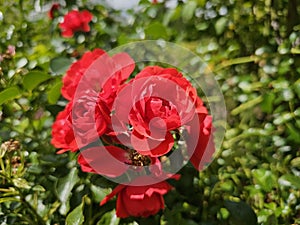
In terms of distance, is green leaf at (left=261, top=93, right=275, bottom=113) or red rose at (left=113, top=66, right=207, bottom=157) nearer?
red rose at (left=113, top=66, right=207, bottom=157)

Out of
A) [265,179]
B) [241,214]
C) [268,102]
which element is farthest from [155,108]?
[268,102]

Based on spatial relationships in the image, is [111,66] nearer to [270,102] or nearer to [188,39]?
[270,102]

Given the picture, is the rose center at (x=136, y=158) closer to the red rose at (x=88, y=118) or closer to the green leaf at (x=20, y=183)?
the red rose at (x=88, y=118)

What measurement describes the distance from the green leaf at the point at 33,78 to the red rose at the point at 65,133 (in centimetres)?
19

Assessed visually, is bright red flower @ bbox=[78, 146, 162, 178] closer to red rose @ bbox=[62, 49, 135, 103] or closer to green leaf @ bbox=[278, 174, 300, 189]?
red rose @ bbox=[62, 49, 135, 103]

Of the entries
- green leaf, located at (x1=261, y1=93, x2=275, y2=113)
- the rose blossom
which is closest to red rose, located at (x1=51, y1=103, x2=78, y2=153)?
the rose blossom

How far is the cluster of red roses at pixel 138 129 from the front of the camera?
72 centimetres

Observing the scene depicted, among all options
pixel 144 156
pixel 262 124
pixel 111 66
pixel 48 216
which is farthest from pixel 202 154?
pixel 262 124

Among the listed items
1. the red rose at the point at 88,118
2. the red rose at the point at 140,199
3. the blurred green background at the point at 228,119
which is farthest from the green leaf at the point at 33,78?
the red rose at the point at 140,199

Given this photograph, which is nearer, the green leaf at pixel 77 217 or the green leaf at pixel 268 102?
the green leaf at pixel 77 217

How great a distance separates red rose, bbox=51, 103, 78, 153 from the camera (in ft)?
2.62

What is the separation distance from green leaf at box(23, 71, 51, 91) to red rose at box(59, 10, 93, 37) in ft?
1.33

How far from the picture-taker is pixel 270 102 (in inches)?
45.1

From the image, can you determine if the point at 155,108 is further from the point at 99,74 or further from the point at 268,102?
the point at 268,102
